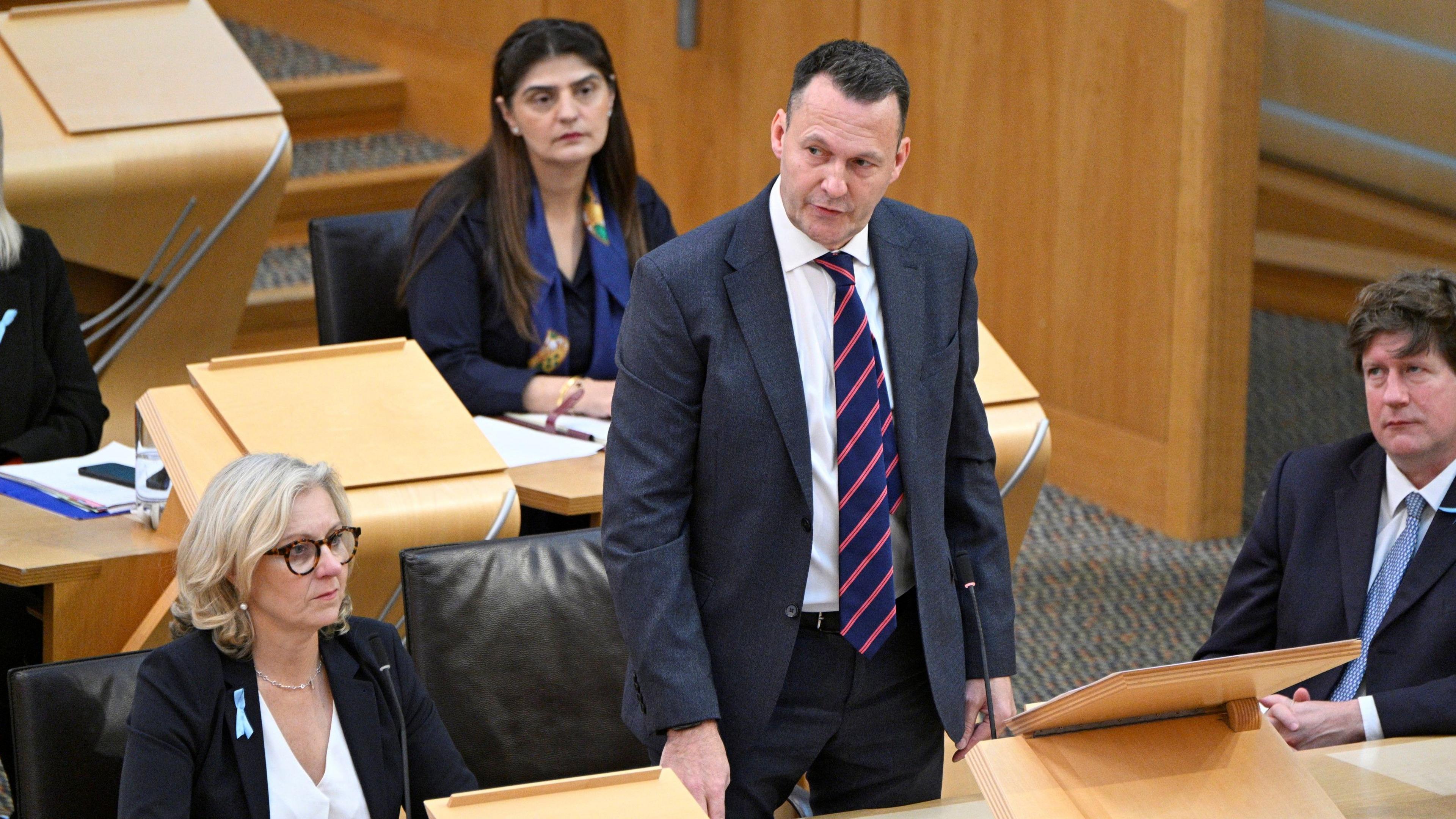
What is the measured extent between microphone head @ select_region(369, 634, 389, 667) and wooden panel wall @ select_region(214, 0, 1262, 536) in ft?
9.46

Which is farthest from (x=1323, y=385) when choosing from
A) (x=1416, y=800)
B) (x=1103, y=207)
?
(x=1416, y=800)

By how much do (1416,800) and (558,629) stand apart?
3.86 ft

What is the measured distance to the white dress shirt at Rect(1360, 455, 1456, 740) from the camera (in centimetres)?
254

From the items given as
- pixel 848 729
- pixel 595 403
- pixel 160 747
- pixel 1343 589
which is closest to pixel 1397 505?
pixel 1343 589

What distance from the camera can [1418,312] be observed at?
2.49 m

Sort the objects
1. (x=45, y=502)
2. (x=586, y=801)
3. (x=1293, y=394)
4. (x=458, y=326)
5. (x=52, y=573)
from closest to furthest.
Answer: (x=586, y=801) → (x=52, y=573) → (x=45, y=502) → (x=458, y=326) → (x=1293, y=394)

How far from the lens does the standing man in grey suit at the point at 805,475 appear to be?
1.99 metres

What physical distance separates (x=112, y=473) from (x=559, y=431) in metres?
0.82

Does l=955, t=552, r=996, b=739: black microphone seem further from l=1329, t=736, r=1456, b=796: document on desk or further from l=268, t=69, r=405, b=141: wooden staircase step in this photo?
l=268, t=69, r=405, b=141: wooden staircase step

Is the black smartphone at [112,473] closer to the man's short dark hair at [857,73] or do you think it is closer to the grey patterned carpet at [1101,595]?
the man's short dark hair at [857,73]

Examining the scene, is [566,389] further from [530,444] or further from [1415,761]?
[1415,761]

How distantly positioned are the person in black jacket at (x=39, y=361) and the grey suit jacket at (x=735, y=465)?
5.81 feet

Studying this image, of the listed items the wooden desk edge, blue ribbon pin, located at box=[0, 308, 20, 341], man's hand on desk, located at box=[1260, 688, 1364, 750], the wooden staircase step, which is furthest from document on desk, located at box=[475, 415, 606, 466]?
the wooden staircase step

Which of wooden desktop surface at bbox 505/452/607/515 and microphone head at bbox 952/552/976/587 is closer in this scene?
microphone head at bbox 952/552/976/587
